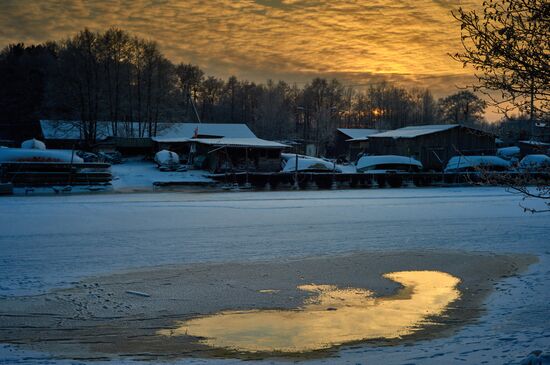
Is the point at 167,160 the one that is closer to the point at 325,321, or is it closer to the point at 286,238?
the point at 286,238

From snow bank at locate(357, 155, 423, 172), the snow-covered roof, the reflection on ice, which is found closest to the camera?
→ the reflection on ice

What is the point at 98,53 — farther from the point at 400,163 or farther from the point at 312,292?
the point at 312,292

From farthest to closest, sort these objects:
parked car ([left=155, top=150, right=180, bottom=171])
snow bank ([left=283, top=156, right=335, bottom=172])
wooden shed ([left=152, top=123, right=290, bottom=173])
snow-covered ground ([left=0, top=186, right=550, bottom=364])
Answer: parked car ([left=155, top=150, right=180, bottom=171])
wooden shed ([left=152, top=123, right=290, bottom=173])
snow bank ([left=283, top=156, right=335, bottom=172])
snow-covered ground ([left=0, top=186, right=550, bottom=364])

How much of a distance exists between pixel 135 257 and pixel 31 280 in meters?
2.93

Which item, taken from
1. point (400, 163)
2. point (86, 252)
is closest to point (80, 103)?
point (400, 163)

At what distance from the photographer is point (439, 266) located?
13312mm

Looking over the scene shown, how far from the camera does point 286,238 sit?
17.0 m


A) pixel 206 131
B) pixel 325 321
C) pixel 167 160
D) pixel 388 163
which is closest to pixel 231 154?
pixel 167 160

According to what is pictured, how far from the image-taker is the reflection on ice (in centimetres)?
798

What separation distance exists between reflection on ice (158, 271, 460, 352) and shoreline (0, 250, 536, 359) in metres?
0.23

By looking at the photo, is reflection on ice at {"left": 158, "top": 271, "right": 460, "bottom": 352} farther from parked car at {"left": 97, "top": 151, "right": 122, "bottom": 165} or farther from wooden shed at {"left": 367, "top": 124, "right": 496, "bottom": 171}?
parked car at {"left": 97, "top": 151, "right": 122, "bottom": 165}

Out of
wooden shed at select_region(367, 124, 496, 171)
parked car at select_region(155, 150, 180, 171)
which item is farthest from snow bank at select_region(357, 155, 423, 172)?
parked car at select_region(155, 150, 180, 171)

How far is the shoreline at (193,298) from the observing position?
770 centimetres

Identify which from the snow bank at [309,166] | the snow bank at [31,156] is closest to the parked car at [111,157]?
the snow bank at [31,156]
